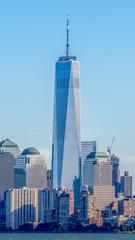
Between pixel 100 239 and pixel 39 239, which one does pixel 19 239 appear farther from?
pixel 100 239

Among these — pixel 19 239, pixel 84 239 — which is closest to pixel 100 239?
pixel 84 239

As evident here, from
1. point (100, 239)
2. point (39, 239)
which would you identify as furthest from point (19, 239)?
point (100, 239)

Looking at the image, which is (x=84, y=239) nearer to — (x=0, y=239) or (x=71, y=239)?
(x=71, y=239)

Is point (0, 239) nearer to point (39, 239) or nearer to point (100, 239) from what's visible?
point (39, 239)

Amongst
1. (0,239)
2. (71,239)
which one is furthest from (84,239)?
(0,239)

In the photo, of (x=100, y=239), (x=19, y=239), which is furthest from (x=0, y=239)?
(x=100, y=239)
